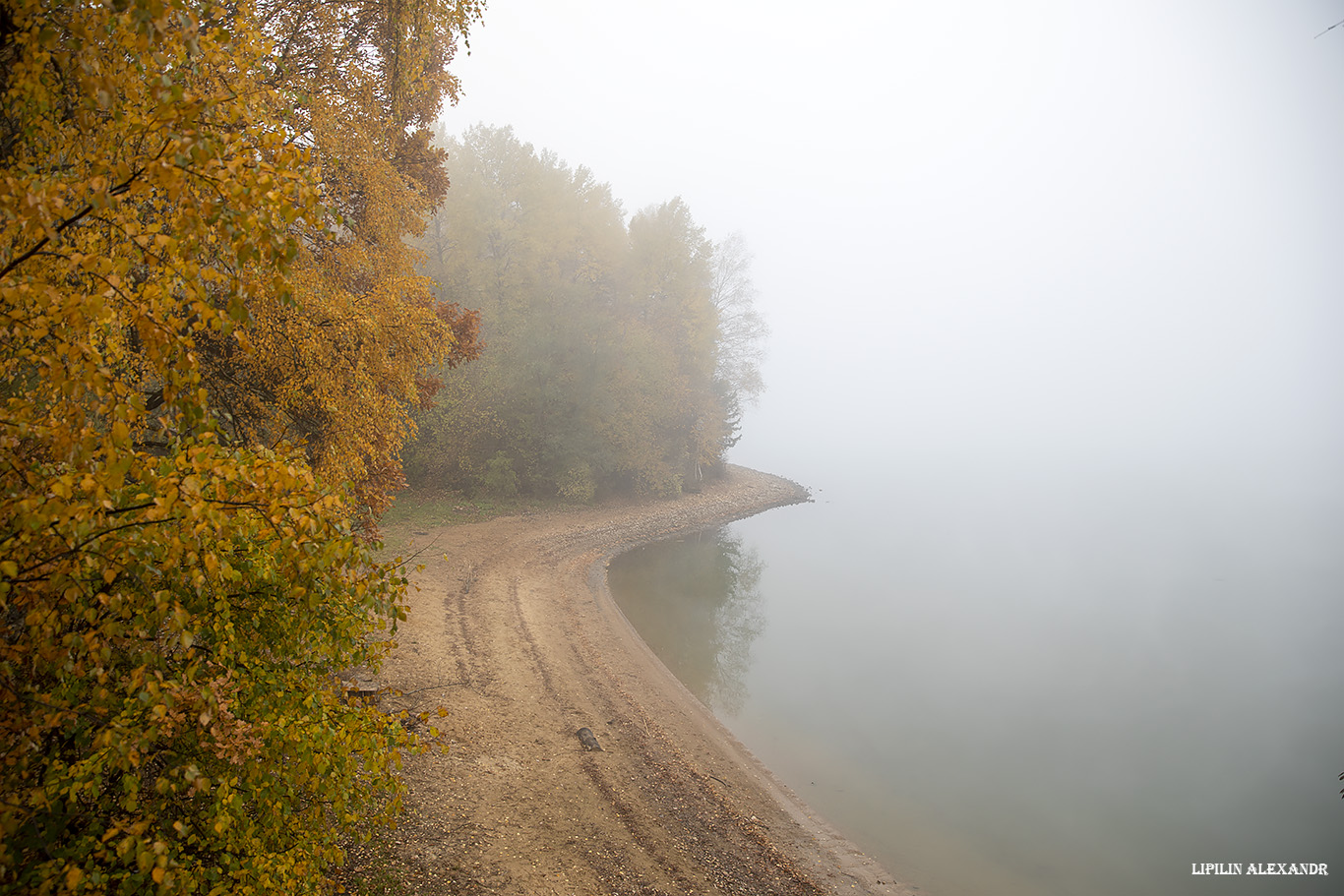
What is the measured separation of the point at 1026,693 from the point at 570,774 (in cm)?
1506

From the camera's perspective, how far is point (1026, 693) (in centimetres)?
1794

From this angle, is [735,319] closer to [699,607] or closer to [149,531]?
[699,607]

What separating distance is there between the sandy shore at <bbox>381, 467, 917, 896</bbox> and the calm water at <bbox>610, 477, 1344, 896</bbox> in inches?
71.9

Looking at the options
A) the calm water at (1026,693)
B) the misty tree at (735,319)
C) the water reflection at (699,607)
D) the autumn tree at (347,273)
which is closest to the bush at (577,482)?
the water reflection at (699,607)

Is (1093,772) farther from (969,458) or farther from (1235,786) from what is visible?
(969,458)

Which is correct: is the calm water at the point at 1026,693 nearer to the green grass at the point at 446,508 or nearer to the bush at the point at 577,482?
the bush at the point at 577,482

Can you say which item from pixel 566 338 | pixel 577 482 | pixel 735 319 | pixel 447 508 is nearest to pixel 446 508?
pixel 447 508

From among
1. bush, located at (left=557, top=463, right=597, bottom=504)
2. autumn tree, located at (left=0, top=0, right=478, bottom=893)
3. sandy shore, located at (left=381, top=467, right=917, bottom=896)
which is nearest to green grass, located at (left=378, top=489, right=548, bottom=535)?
bush, located at (left=557, top=463, right=597, bottom=504)

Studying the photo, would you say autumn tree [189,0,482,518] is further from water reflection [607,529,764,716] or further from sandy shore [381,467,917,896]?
water reflection [607,529,764,716]

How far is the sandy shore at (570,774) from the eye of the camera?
7.44m

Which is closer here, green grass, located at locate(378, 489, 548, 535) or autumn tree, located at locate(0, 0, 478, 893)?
autumn tree, located at locate(0, 0, 478, 893)

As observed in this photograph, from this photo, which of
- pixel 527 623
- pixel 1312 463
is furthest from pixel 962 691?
pixel 1312 463

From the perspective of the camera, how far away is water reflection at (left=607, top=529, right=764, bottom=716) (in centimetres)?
1689

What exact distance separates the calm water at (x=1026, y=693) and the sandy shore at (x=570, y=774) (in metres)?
1.83
